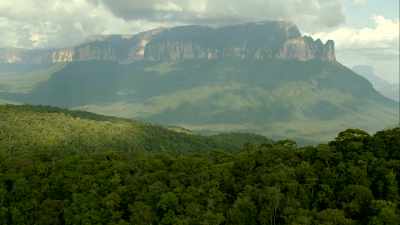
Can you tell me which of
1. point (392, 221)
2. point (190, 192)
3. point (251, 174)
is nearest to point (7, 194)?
point (190, 192)

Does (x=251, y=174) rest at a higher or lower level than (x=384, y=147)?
lower

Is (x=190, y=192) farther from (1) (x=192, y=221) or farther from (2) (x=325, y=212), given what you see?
(2) (x=325, y=212)

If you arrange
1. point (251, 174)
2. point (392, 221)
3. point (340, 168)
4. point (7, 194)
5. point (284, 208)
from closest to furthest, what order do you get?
point (392, 221), point (284, 208), point (340, 168), point (251, 174), point (7, 194)

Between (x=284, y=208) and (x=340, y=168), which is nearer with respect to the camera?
(x=284, y=208)

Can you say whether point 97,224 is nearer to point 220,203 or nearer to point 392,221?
point 220,203

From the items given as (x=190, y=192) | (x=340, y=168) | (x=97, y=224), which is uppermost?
(x=340, y=168)

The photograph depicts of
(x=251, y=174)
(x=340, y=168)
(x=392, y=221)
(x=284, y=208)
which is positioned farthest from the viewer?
(x=251, y=174)
